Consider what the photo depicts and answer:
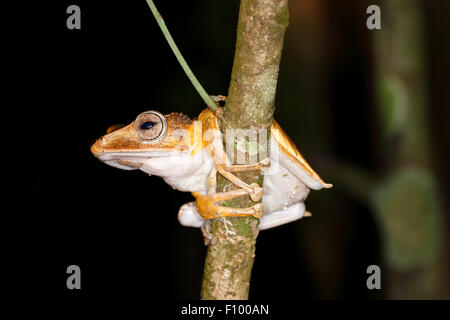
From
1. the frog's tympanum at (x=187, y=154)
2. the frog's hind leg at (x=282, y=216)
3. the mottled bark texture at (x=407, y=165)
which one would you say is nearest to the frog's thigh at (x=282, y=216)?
the frog's hind leg at (x=282, y=216)

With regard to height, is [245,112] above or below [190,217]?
above

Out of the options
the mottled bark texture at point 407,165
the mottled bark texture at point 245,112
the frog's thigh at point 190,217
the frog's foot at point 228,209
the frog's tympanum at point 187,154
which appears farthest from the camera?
the mottled bark texture at point 407,165

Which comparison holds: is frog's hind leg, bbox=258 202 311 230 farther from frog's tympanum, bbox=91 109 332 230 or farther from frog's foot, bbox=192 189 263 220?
frog's foot, bbox=192 189 263 220

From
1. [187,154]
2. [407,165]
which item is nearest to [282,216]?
[187,154]

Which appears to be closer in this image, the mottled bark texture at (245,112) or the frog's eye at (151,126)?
the mottled bark texture at (245,112)

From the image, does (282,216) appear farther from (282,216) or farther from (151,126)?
(151,126)

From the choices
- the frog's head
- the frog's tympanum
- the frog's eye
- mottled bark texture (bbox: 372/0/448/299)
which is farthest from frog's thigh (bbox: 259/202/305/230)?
mottled bark texture (bbox: 372/0/448/299)

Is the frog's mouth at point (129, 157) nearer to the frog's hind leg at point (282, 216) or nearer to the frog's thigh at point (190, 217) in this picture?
the frog's thigh at point (190, 217)
